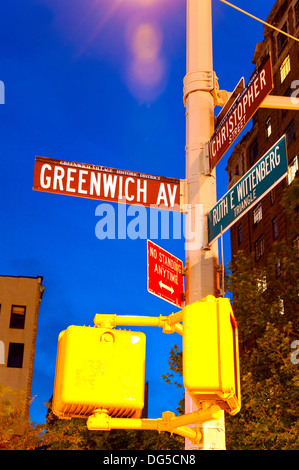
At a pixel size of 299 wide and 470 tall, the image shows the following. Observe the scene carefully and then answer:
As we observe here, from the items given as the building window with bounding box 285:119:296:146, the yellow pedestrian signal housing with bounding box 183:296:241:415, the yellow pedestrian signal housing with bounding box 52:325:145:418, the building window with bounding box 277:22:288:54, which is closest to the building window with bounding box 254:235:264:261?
the building window with bounding box 285:119:296:146

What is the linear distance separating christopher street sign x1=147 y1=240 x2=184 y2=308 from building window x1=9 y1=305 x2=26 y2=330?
62801 mm

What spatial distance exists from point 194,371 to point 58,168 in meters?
3.96

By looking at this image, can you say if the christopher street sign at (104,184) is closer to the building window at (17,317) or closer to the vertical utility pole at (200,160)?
the vertical utility pole at (200,160)

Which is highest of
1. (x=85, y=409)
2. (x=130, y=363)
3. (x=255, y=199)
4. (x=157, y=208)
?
(x=157, y=208)

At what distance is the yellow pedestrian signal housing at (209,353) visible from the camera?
341 cm

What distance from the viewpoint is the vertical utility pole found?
232 inches

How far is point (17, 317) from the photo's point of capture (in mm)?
67438

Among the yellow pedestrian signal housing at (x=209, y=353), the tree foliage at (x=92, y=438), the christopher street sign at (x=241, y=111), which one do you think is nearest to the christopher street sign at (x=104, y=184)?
the christopher street sign at (x=241, y=111)

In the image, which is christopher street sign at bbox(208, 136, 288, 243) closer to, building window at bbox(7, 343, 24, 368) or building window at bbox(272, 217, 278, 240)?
building window at bbox(272, 217, 278, 240)

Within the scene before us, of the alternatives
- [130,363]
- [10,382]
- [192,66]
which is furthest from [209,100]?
[10,382]

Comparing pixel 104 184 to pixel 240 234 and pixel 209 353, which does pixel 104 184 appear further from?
pixel 240 234

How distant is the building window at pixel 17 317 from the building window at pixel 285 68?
36.7m

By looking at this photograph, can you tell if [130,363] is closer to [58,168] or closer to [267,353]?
[58,168]

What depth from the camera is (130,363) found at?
3951 millimetres
